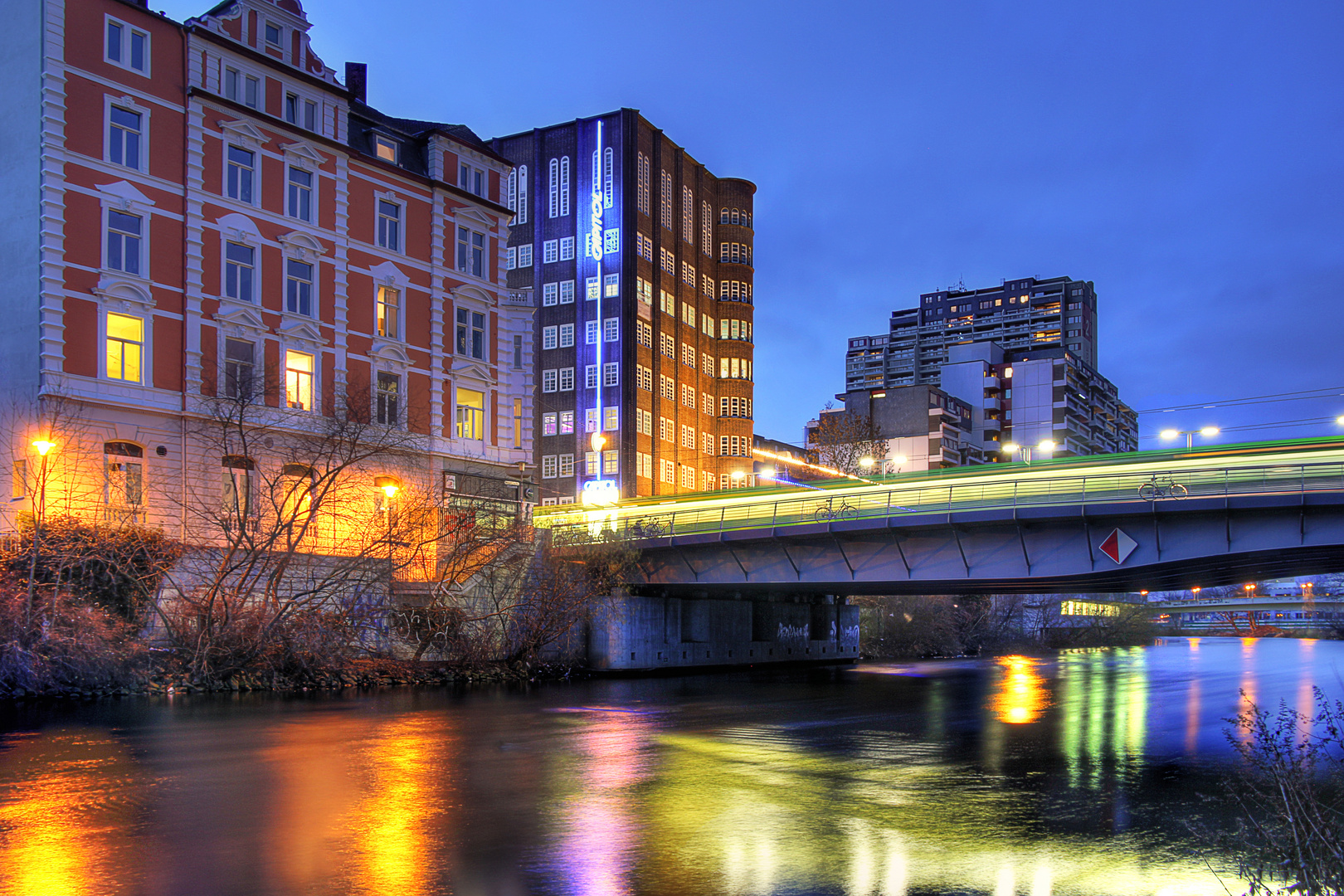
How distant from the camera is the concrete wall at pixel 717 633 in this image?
4747cm

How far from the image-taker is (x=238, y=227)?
43.1m

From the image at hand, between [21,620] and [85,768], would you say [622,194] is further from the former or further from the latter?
[85,768]

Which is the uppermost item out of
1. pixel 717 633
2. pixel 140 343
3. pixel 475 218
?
pixel 475 218

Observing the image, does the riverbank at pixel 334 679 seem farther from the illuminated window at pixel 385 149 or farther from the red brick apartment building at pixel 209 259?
the illuminated window at pixel 385 149

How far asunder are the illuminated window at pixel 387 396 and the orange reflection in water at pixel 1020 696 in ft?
87.9

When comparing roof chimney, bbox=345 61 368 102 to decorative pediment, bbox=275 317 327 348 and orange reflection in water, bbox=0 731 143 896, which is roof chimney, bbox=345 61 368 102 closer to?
decorative pediment, bbox=275 317 327 348

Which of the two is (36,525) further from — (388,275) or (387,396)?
(388,275)

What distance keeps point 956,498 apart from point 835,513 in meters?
4.19

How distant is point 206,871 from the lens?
11.3 meters

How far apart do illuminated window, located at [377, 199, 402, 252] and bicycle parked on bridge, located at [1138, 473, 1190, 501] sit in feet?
110

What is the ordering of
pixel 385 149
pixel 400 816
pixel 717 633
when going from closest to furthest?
pixel 400 816, pixel 385 149, pixel 717 633

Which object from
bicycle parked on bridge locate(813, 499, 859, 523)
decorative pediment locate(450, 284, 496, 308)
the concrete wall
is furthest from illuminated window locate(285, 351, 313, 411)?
bicycle parked on bridge locate(813, 499, 859, 523)

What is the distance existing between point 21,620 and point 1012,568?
1128 inches

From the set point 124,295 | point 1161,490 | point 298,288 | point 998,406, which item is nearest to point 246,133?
point 298,288
